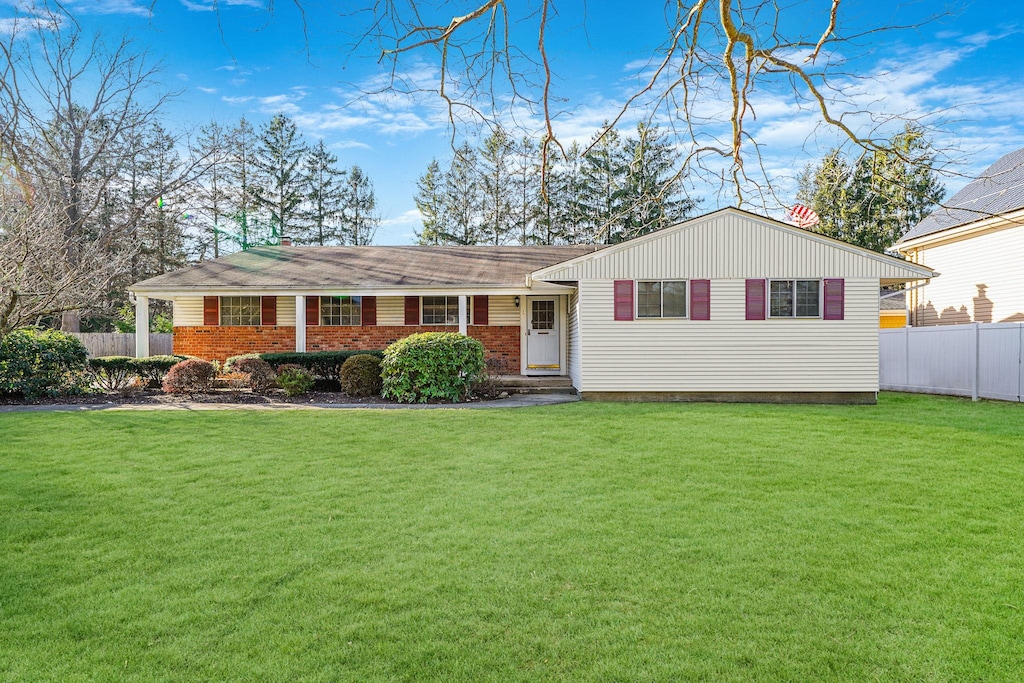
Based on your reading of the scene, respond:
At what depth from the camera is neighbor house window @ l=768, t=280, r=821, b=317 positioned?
13008 mm

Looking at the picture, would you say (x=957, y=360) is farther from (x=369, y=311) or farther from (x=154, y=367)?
(x=154, y=367)

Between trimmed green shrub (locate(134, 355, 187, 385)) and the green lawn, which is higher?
trimmed green shrub (locate(134, 355, 187, 385))

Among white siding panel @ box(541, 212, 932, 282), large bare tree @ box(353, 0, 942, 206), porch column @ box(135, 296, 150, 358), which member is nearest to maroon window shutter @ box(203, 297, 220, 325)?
porch column @ box(135, 296, 150, 358)

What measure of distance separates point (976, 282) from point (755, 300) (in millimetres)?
8241

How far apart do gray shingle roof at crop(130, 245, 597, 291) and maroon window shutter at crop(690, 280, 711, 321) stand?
4.39 meters

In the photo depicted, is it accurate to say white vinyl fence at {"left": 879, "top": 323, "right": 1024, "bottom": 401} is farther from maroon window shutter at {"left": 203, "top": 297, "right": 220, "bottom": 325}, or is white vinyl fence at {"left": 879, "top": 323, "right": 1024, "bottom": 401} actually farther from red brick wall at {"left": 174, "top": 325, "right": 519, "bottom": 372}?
maroon window shutter at {"left": 203, "top": 297, "right": 220, "bottom": 325}

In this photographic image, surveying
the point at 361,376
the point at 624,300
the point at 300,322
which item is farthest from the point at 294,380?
the point at 624,300

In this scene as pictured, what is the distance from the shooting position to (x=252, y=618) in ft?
10.8

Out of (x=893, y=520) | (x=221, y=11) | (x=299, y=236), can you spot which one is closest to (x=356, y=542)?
(x=221, y=11)

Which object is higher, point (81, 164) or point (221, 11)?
point (81, 164)

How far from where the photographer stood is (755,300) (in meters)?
13.0

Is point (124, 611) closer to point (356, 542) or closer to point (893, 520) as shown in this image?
point (356, 542)

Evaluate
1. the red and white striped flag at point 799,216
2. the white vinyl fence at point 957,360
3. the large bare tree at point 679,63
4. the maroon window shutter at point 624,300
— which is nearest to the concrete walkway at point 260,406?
the maroon window shutter at point 624,300

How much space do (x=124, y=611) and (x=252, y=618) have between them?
704mm
